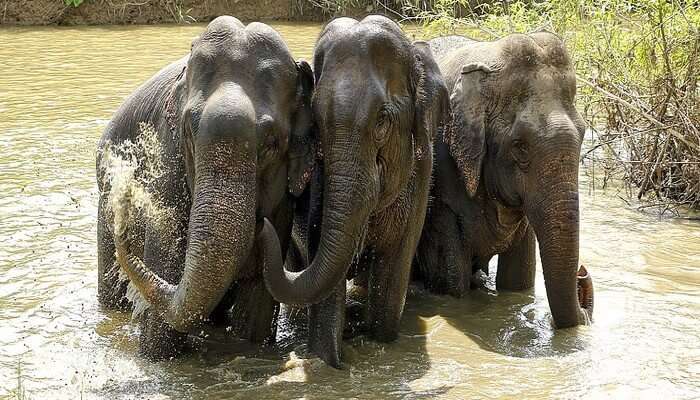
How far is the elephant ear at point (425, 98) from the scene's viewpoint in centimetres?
586

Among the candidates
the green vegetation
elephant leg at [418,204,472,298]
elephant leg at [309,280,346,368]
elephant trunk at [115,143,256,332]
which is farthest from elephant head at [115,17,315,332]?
the green vegetation

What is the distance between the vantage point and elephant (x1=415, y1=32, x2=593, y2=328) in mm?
6453

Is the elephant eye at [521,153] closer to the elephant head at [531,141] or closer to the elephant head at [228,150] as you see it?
the elephant head at [531,141]

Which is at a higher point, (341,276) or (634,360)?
(341,276)

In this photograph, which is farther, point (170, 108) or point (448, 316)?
point (448, 316)

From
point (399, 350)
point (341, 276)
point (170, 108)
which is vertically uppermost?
point (170, 108)

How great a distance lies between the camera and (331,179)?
17.6ft

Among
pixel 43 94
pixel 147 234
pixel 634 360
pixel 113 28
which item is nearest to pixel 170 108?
pixel 147 234

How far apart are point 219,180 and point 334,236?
0.62m

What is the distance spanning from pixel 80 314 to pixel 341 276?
2125 millimetres

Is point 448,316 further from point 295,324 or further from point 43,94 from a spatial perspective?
point 43,94

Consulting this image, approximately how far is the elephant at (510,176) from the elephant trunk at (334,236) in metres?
1.15

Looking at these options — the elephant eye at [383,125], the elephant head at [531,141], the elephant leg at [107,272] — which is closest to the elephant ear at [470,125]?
the elephant head at [531,141]

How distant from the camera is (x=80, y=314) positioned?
680cm
